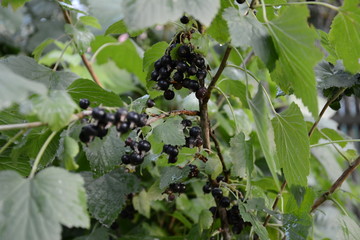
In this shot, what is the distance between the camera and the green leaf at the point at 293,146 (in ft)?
2.02

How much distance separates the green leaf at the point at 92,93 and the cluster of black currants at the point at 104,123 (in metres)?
0.16

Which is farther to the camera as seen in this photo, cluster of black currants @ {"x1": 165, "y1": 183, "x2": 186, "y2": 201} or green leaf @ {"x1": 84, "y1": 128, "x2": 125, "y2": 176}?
cluster of black currants @ {"x1": 165, "y1": 183, "x2": 186, "y2": 201}

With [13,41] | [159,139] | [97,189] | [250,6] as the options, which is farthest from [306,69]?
[13,41]

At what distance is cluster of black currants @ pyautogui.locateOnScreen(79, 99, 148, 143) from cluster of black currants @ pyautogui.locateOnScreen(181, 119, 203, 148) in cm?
15

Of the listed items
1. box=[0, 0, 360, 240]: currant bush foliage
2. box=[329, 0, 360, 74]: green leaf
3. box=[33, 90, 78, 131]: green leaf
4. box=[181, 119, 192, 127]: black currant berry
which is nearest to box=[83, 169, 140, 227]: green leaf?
box=[0, 0, 360, 240]: currant bush foliage

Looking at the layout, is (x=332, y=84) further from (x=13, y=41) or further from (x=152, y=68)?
(x=13, y=41)

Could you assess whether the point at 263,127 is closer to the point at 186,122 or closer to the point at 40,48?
the point at 186,122

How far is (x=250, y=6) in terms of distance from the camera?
575 millimetres

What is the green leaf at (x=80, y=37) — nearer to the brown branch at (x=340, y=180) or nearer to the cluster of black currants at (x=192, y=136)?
the cluster of black currants at (x=192, y=136)

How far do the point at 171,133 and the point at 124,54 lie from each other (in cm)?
78

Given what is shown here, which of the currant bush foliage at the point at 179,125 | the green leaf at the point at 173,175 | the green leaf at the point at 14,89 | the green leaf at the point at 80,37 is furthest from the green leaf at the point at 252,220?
the green leaf at the point at 80,37

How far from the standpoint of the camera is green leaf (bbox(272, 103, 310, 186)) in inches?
24.2

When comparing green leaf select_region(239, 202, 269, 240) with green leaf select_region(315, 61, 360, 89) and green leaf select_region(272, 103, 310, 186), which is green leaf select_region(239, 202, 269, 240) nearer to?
green leaf select_region(272, 103, 310, 186)

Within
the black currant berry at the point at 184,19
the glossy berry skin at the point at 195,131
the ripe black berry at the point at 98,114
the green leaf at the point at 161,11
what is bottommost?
the glossy berry skin at the point at 195,131
